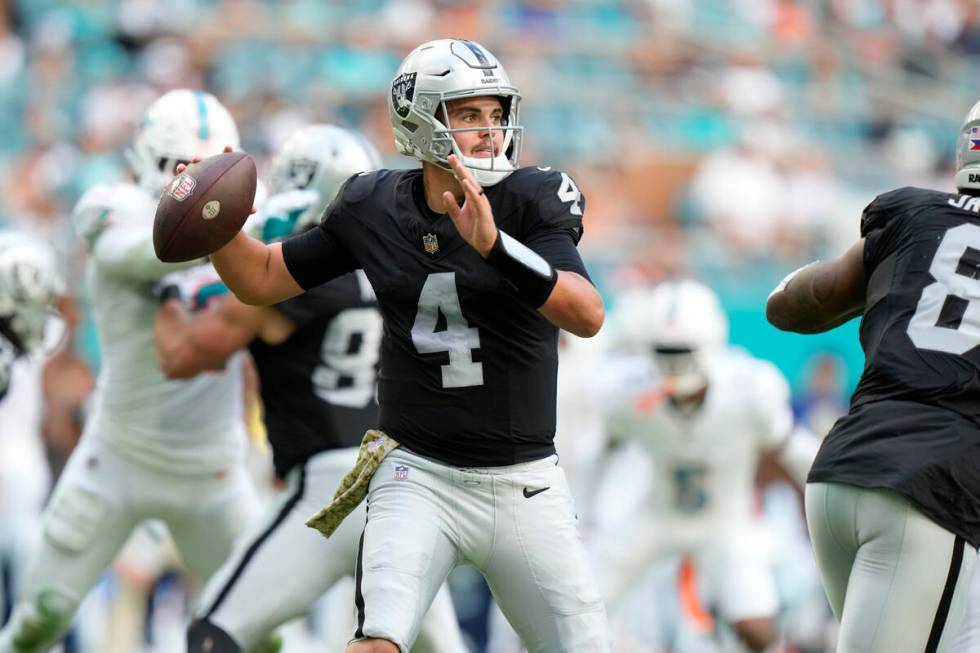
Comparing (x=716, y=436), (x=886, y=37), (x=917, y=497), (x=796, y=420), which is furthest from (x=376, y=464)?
(x=886, y=37)

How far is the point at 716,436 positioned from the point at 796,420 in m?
2.87

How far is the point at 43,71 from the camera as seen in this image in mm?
11266

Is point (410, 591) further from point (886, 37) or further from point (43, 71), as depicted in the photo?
point (886, 37)

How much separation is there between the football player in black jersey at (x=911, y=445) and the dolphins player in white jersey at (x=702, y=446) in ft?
10.0

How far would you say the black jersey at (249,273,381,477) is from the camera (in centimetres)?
502

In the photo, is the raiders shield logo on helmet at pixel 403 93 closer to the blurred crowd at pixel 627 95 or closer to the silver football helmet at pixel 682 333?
the silver football helmet at pixel 682 333

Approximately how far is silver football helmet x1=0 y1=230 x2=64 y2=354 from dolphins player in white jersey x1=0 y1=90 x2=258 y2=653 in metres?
0.36

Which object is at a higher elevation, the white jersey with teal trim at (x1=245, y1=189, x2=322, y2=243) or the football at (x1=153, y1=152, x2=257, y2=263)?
the football at (x1=153, y1=152, x2=257, y2=263)

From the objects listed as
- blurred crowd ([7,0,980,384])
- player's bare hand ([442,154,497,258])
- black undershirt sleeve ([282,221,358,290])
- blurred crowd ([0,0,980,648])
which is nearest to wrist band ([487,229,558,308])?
player's bare hand ([442,154,497,258])

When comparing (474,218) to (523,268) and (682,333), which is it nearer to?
(523,268)

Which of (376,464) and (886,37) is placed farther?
(886,37)

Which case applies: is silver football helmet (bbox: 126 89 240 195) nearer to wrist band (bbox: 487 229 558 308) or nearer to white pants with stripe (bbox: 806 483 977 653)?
wrist band (bbox: 487 229 558 308)

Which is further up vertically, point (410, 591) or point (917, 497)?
point (917, 497)

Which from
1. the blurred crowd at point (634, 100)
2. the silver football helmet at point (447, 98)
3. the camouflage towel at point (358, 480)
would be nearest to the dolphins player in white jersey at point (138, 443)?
the camouflage towel at point (358, 480)
